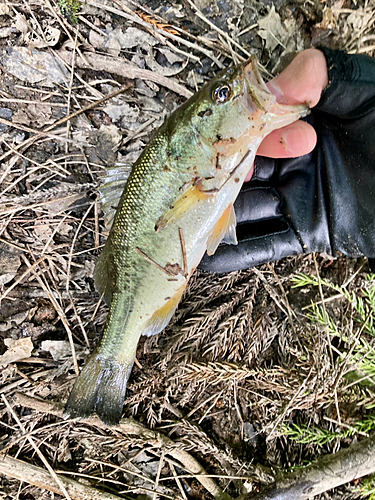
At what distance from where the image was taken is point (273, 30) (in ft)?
10.7

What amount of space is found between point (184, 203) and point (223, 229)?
397 millimetres

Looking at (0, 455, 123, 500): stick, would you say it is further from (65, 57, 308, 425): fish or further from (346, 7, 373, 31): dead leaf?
(346, 7, 373, 31): dead leaf

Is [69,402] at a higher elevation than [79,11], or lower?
lower

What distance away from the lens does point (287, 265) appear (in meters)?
3.59

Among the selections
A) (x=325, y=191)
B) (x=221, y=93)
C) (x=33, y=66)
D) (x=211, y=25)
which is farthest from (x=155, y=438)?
(x=211, y=25)

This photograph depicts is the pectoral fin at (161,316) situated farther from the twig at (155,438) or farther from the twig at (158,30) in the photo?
the twig at (158,30)

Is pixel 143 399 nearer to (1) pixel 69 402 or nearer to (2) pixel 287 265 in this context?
(1) pixel 69 402

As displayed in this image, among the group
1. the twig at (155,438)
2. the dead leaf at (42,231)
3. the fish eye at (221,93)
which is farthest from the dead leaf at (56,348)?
the fish eye at (221,93)

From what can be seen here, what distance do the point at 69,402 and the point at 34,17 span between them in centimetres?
329

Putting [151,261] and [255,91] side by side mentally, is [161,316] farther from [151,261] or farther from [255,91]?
[255,91]

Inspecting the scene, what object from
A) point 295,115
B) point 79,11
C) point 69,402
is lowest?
point 69,402

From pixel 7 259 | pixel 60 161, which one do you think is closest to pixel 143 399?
pixel 7 259

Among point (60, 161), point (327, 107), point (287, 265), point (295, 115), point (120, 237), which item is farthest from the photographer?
point (287, 265)

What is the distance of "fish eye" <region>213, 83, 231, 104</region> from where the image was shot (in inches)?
86.8
